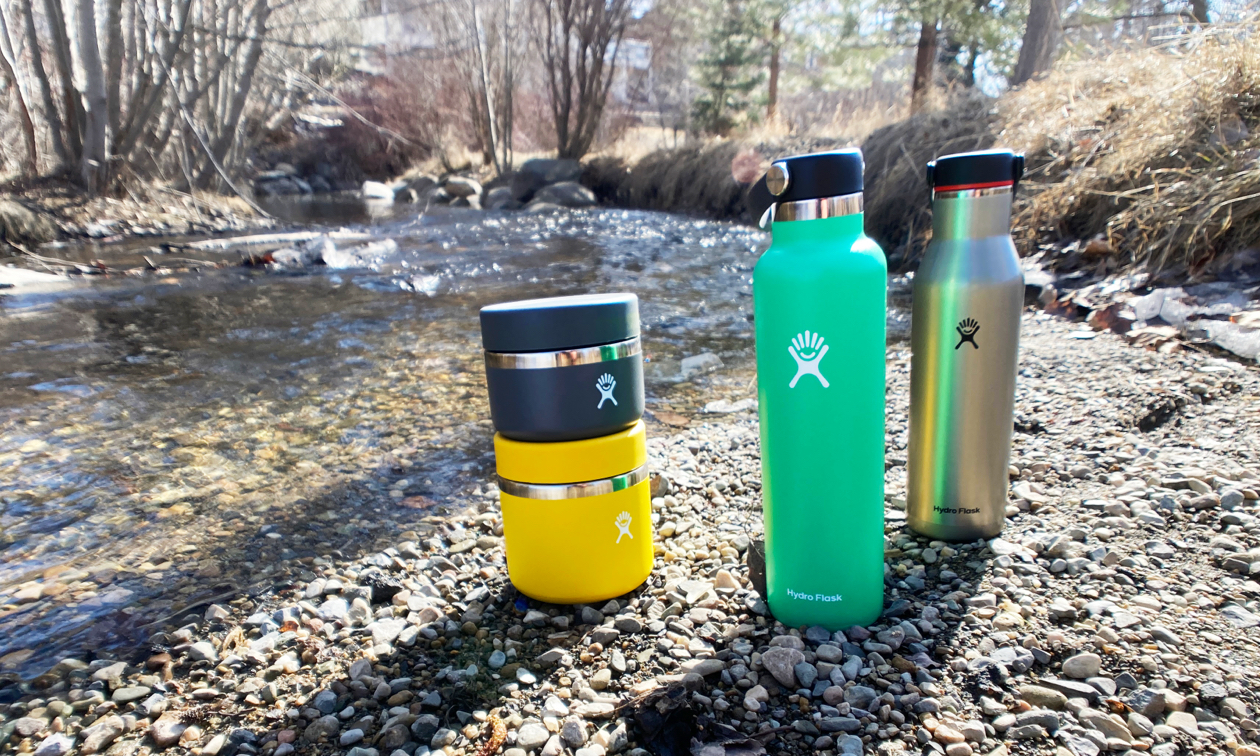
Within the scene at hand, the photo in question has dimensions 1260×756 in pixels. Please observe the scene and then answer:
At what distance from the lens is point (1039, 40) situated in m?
10.4

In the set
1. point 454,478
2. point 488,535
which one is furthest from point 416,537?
point 454,478

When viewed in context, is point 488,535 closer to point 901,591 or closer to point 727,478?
point 727,478

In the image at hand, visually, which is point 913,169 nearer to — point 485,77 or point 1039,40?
point 1039,40

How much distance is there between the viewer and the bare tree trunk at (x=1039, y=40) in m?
10.4

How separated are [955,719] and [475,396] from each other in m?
3.11

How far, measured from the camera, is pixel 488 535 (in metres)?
2.54

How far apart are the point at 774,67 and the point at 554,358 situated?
22.6 metres

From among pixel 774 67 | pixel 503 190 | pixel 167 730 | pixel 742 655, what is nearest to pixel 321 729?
pixel 167 730

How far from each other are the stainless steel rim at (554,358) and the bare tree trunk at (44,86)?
14.3 meters

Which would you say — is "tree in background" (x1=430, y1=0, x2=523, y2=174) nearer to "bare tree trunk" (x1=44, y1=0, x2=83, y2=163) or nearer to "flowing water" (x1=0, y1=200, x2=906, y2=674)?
"bare tree trunk" (x1=44, y1=0, x2=83, y2=163)

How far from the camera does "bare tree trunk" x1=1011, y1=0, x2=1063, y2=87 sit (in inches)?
408

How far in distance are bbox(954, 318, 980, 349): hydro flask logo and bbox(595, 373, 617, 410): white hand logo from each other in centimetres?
93

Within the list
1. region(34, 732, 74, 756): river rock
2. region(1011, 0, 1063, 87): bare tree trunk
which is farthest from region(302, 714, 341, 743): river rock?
region(1011, 0, 1063, 87): bare tree trunk

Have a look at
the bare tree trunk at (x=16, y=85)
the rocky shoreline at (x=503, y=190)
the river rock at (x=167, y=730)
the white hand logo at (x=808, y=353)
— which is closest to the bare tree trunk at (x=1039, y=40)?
the rocky shoreline at (x=503, y=190)
